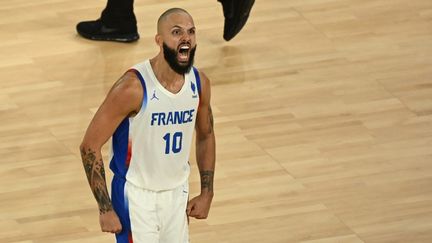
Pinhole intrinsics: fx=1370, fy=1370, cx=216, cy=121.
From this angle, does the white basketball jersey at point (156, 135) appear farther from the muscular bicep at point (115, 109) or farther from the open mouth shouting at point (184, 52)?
the open mouth shouting at point (184, 52)

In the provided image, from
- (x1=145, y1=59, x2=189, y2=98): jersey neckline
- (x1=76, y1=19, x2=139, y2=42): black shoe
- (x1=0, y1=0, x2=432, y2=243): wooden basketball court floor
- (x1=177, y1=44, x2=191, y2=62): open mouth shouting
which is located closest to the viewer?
(x1=177, y1=44, x2=191, y2=62): open mouth shouting

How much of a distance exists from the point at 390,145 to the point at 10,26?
2690 millimetres

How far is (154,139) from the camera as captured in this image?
517 centimetres

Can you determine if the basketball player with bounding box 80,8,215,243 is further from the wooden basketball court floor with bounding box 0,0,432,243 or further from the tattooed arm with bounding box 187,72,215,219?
the wooden basketball court floor with bounding box 0,0,432,243

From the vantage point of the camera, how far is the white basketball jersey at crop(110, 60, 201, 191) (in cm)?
514

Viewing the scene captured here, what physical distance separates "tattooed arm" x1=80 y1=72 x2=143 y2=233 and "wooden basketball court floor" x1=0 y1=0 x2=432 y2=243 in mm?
1401

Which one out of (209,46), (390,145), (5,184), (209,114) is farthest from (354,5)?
(209,114)

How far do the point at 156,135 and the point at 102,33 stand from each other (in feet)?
11.3

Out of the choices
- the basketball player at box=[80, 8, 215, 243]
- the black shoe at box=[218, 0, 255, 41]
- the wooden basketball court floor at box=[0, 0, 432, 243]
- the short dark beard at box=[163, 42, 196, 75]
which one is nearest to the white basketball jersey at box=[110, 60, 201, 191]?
the basketball player at box=[80, 8, 215, 243]

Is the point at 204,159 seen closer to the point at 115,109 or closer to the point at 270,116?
the point at 115,109

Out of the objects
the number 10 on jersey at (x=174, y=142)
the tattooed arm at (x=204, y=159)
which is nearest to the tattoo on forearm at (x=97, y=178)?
the number 10 on jersey at (x=174, y=142)

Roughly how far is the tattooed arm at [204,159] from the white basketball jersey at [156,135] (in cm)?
14

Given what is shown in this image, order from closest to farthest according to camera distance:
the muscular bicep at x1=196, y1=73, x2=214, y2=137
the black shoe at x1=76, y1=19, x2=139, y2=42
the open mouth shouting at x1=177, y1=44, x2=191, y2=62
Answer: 1. the open mouth shouting at x1=177, y1=44, x2=191, y2=62
2. the muscular bicep at x1=196, y1=73, x2=214, y2=137
3. the black shoe at x1=76, y1=19, x2=139, y2=42

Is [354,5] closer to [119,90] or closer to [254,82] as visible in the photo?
[254,82]
